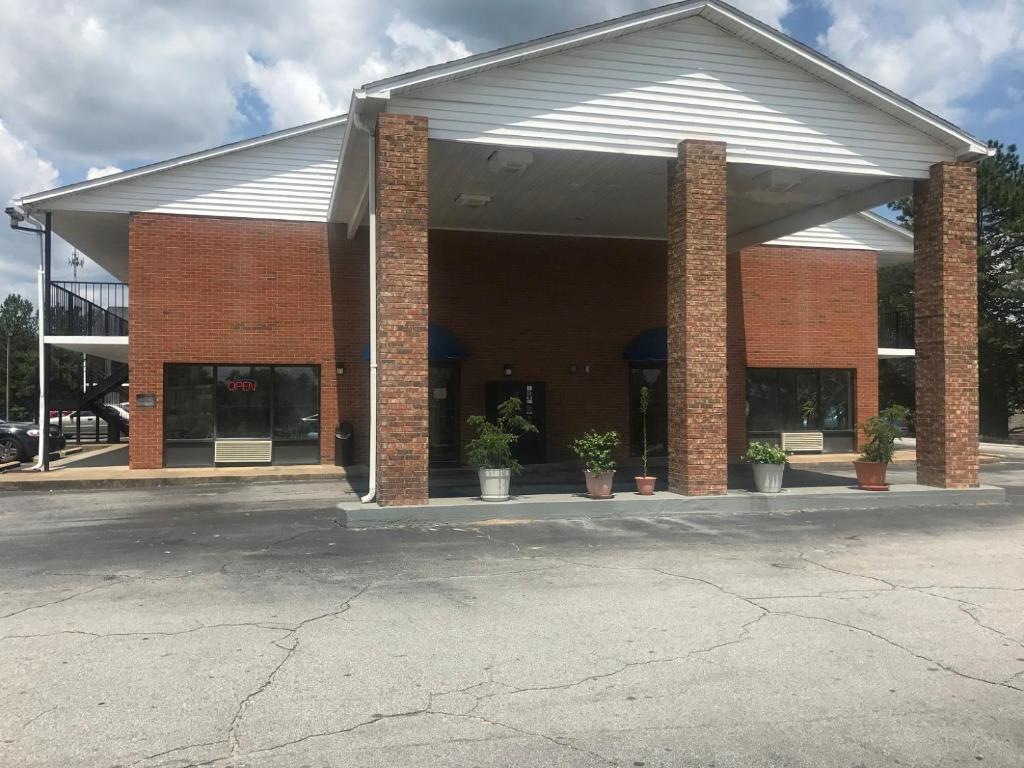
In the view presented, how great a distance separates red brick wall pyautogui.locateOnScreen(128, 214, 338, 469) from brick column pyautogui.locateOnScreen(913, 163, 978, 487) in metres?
12.1

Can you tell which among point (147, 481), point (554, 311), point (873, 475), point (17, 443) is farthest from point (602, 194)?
point (17, 443)

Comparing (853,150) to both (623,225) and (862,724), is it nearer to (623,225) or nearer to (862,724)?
(623,225)

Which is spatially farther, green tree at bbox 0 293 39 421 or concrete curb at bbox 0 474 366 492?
green tree at bbox 0 293 39 421

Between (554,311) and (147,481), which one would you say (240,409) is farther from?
(554,311)

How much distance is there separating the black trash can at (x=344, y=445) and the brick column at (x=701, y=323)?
8292mm

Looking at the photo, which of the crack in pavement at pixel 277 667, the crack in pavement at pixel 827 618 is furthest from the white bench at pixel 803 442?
the crack in pavement at pixel 277 667

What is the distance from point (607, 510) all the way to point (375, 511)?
129 inches

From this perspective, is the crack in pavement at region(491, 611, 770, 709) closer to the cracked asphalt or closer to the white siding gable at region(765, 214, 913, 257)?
the cracked asphalt

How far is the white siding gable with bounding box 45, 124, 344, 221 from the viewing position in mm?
17203

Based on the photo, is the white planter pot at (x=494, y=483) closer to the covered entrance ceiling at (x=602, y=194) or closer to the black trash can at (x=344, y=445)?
the covered entrance ceiling at (x=602, y=194)

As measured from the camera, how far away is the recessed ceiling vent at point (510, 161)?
12703 millimetres

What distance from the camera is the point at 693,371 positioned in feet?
40.2

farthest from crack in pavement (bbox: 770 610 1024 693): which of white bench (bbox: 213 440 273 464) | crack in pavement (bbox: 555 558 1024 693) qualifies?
white bench (bbox: 213 440 273 464)

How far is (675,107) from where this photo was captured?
1250 centimetres
